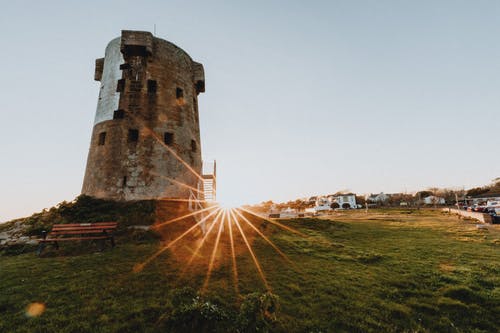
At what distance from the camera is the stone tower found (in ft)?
47.1

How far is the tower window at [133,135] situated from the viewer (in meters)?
15.0

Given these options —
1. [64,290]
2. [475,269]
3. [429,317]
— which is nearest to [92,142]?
[64,290]

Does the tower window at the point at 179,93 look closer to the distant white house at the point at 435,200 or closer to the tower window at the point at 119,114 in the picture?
the tower window at the point at 119,114

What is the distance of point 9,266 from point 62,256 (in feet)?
4.53

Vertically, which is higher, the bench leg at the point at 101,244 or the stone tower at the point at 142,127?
the stone tower at the point at 142,127

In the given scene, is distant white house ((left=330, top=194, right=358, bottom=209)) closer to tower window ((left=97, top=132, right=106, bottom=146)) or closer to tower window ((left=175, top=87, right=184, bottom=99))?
tower window ((left=175, top=87, right=184, bottom=99))

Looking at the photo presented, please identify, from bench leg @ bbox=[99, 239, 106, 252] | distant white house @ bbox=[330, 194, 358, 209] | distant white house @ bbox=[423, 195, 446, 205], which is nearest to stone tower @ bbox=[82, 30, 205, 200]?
bench leg @ bbox=[99, 239, 106, 252]

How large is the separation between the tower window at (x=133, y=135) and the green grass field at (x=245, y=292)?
286 inches

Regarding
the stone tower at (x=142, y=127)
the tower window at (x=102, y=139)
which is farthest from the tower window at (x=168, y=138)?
the tower window at (x=102, y=139)

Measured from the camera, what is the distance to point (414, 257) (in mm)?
10328

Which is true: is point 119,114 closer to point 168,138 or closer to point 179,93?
point 168,138

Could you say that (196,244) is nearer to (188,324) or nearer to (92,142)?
(188,324)

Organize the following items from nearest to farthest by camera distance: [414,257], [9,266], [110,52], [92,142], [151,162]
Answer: [9,266] → [414,257] → [151,162] → [92,142] → [110,52]

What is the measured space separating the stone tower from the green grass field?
5.22m
